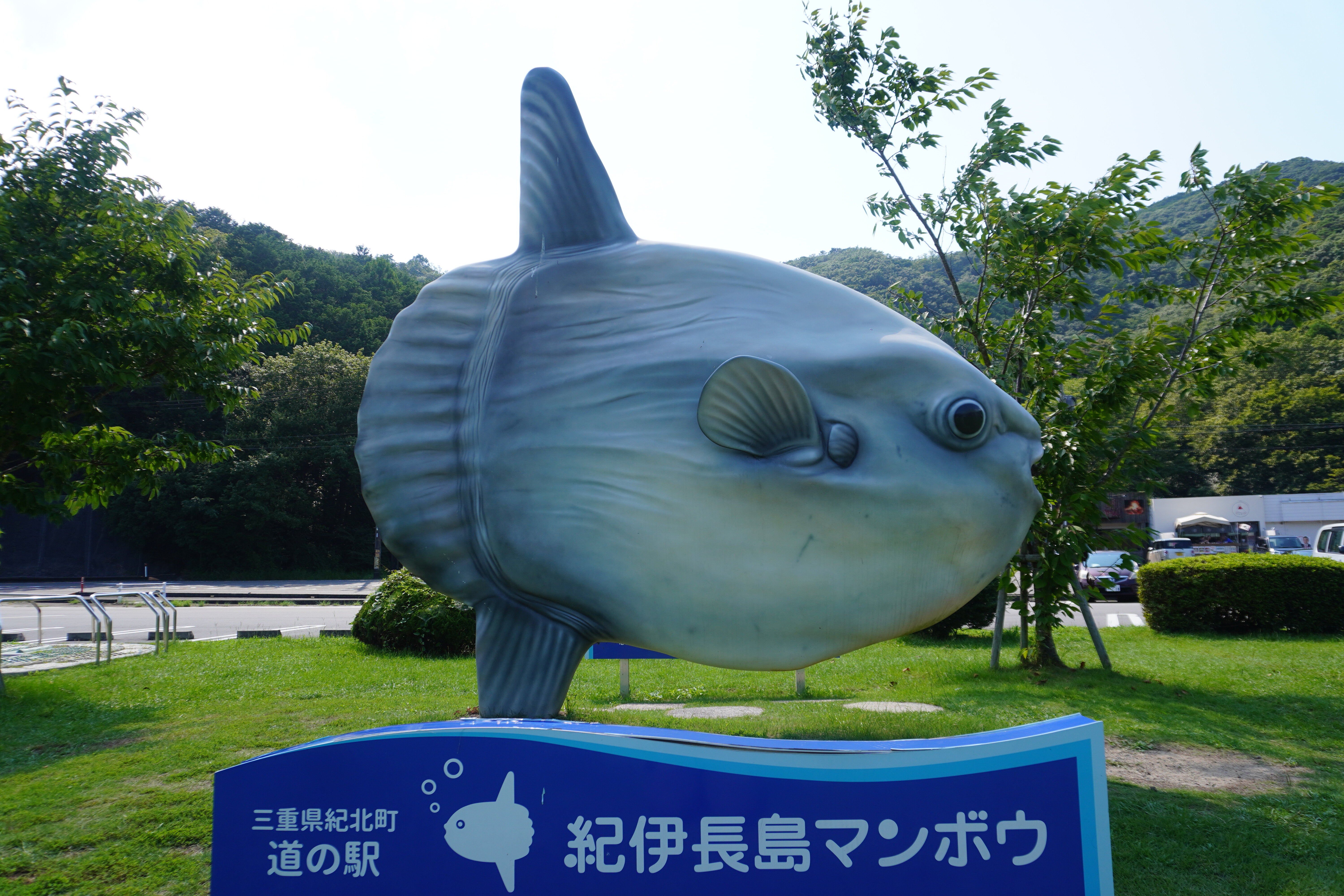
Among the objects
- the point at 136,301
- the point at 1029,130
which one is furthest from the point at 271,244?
the point at 1029,130

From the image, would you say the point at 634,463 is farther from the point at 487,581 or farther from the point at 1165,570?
the point at 1165,570

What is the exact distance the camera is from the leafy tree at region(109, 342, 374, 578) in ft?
94.0

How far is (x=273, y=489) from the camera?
28.5 m

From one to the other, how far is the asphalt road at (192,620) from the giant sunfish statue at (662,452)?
11.2 metres

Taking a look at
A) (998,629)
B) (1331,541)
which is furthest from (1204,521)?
(998,629)

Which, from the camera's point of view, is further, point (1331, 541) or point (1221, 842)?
point (1331, 541)

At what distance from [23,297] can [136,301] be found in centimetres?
85


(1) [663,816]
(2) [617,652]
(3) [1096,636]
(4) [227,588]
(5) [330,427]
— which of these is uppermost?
(5) [330,427]

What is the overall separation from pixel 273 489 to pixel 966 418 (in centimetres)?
3045

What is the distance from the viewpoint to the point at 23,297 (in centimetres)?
552

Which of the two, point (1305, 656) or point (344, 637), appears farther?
point (344, 637)

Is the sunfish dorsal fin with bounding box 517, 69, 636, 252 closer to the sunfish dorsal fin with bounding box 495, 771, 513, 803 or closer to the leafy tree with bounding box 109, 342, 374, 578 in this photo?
the sunfish dorsal fin with bounding box 495, 771, 513, 803

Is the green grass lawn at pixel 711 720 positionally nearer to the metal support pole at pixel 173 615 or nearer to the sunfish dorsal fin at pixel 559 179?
the metal support pole at pixel 173 615

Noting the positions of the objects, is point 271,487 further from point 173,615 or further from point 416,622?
point 416,622
